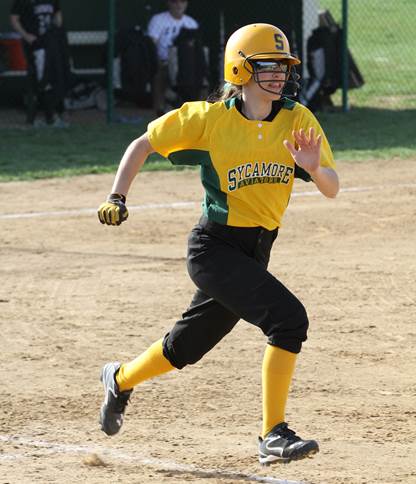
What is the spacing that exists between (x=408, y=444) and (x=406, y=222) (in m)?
5.93

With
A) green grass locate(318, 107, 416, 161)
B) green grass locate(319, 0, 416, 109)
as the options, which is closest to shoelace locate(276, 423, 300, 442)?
green grass locate(318, 107, 416, 161)

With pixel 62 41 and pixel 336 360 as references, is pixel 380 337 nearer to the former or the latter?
pixel 336 360

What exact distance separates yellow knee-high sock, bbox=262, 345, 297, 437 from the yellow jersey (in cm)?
60

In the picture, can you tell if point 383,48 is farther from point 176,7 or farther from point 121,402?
point 121,402

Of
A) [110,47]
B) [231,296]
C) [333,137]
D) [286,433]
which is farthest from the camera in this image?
[110,47]

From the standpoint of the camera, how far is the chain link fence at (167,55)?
17938mm

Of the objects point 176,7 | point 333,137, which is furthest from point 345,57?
point 176,7

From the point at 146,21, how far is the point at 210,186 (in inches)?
604

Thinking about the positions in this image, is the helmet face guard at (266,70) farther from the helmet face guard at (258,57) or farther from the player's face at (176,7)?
the player's face at (176,7)

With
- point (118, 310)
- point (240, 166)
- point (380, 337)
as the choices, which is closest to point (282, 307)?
point (240, 166)

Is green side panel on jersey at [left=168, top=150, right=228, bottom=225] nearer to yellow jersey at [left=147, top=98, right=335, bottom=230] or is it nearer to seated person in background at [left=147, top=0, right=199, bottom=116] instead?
yellow jersey at [left=147, top=98, right=335, bottom=230]

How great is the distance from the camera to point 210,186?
559 centimetres

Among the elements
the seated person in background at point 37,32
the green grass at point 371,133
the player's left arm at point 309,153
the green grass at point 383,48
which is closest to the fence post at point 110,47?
the seated person in background at point 37,32

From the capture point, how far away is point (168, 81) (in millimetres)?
18406
